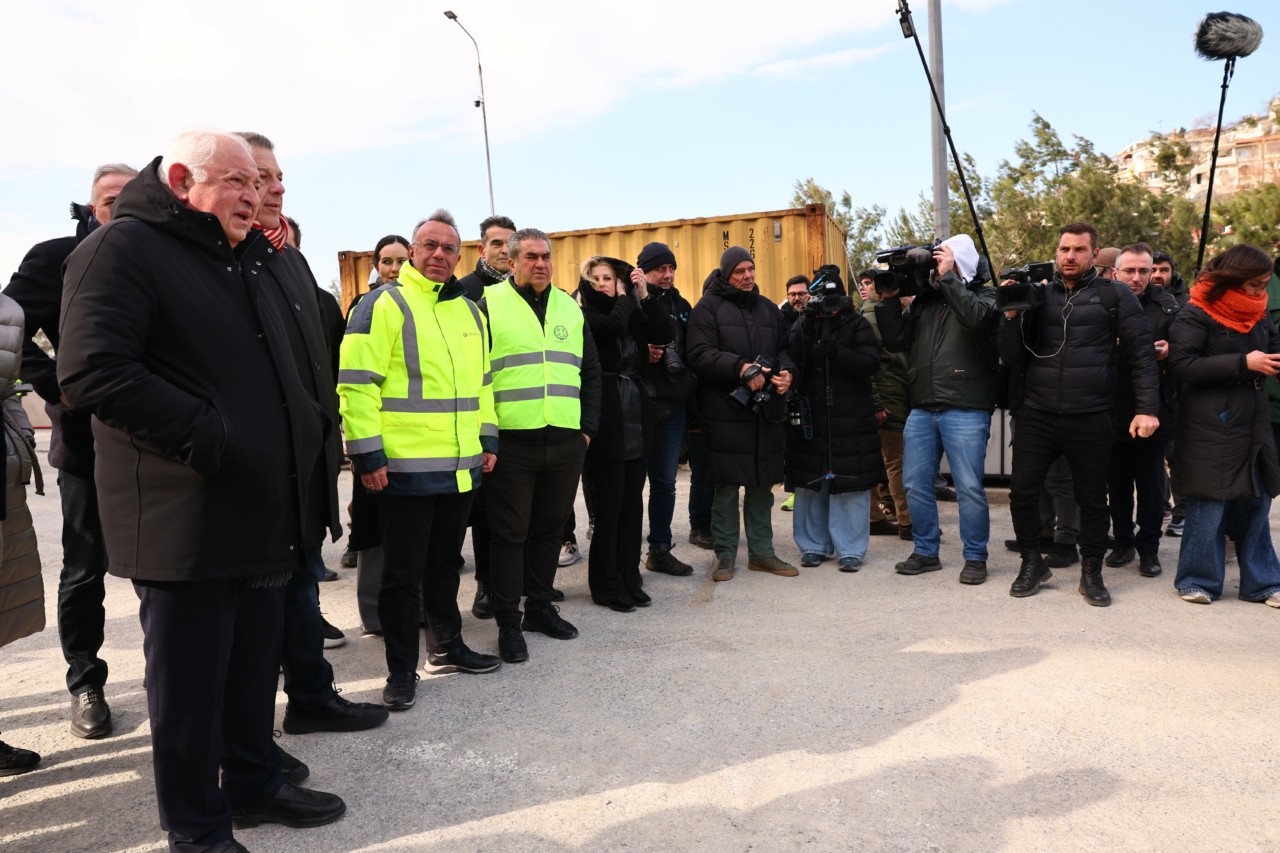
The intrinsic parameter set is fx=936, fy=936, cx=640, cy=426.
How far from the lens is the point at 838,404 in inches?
246

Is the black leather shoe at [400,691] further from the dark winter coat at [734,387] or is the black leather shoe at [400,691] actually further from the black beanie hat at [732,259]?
the black beanie hat at [732,259]

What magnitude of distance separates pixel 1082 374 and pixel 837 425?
153cm

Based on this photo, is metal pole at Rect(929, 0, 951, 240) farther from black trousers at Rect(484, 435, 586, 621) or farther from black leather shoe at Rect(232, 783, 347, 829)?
black leather shoe at Rect(232, 783, 347, 829)

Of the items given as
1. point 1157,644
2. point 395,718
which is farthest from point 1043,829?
point 395,718

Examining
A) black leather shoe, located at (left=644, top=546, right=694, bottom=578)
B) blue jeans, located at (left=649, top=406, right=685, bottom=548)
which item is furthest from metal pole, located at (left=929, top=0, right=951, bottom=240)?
black leather shoe, located at (left=644, top=546, right=694, bottom=578)

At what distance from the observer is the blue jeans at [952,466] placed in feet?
19.2

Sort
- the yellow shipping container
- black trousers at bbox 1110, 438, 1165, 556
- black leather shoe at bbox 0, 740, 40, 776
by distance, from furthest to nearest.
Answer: the yellow shipping container → black trousers at bbox 1110, 438, 1165, 556 → black leather shoe at bbox 0, 740, 40, 776

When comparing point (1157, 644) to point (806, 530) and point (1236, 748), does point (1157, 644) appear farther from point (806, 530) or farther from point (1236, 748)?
point (806, 530)

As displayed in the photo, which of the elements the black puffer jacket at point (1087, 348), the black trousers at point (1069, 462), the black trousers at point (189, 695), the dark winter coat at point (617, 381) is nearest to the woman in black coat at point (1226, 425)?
the black puffer jacket at point (1087, 348)

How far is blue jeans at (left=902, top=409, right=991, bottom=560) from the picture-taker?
5.86 meters

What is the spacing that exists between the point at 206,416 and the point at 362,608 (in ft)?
9.13

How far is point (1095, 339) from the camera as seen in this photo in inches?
209

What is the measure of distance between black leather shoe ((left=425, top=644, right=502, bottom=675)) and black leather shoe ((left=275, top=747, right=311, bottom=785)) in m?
1.13

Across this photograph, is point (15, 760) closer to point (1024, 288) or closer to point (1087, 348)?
point (1024, 288)
